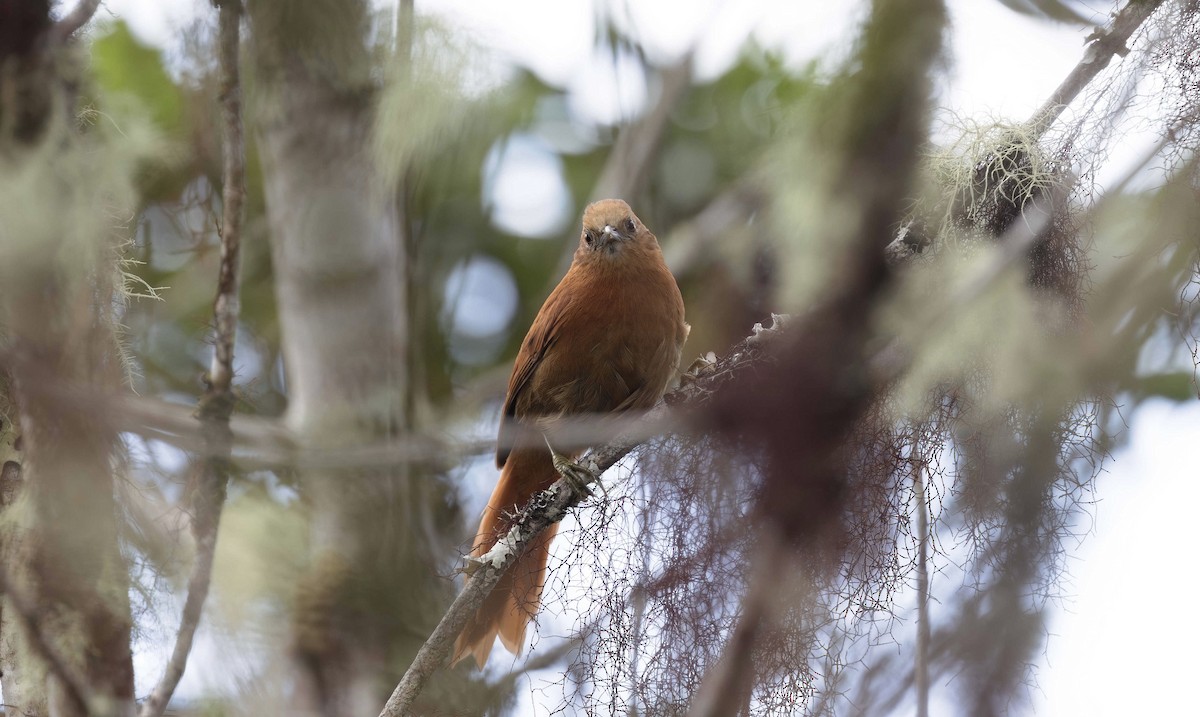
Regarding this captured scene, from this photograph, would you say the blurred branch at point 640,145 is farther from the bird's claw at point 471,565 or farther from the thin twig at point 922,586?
the thin twig at point 922,586

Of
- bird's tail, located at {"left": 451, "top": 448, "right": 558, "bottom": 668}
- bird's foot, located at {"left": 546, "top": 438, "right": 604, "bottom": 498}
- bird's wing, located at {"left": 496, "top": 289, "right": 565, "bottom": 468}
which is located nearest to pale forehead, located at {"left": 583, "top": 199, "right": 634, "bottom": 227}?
bird's wing, located at {"left": 496, "top": 289, "right": 565, "bottom": 468}

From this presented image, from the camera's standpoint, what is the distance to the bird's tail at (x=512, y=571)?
2678 mm

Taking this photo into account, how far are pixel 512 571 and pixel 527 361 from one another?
835 millimetres

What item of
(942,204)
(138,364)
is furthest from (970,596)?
(138,364)

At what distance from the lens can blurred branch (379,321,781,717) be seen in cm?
232

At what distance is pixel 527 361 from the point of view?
329 centimetres

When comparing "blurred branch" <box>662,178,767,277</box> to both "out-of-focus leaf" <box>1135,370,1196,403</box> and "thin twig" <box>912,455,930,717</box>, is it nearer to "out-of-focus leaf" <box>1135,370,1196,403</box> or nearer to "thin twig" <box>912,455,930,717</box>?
"out-of-focus leaf" <box>1135,370,1196,403</box>

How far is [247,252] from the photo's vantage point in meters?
4.68

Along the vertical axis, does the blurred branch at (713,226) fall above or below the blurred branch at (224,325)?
above

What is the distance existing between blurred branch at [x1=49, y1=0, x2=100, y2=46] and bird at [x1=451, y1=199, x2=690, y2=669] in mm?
1552

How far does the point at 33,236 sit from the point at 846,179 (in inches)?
85.0

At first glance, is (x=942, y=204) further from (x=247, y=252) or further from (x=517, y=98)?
(x=247, y=252)

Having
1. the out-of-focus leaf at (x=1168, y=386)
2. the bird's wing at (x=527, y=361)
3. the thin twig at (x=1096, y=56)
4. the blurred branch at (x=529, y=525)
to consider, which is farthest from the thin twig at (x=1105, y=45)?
the bird's wing at (x=527, y=361)

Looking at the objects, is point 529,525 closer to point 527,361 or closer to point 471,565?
point 471,565
